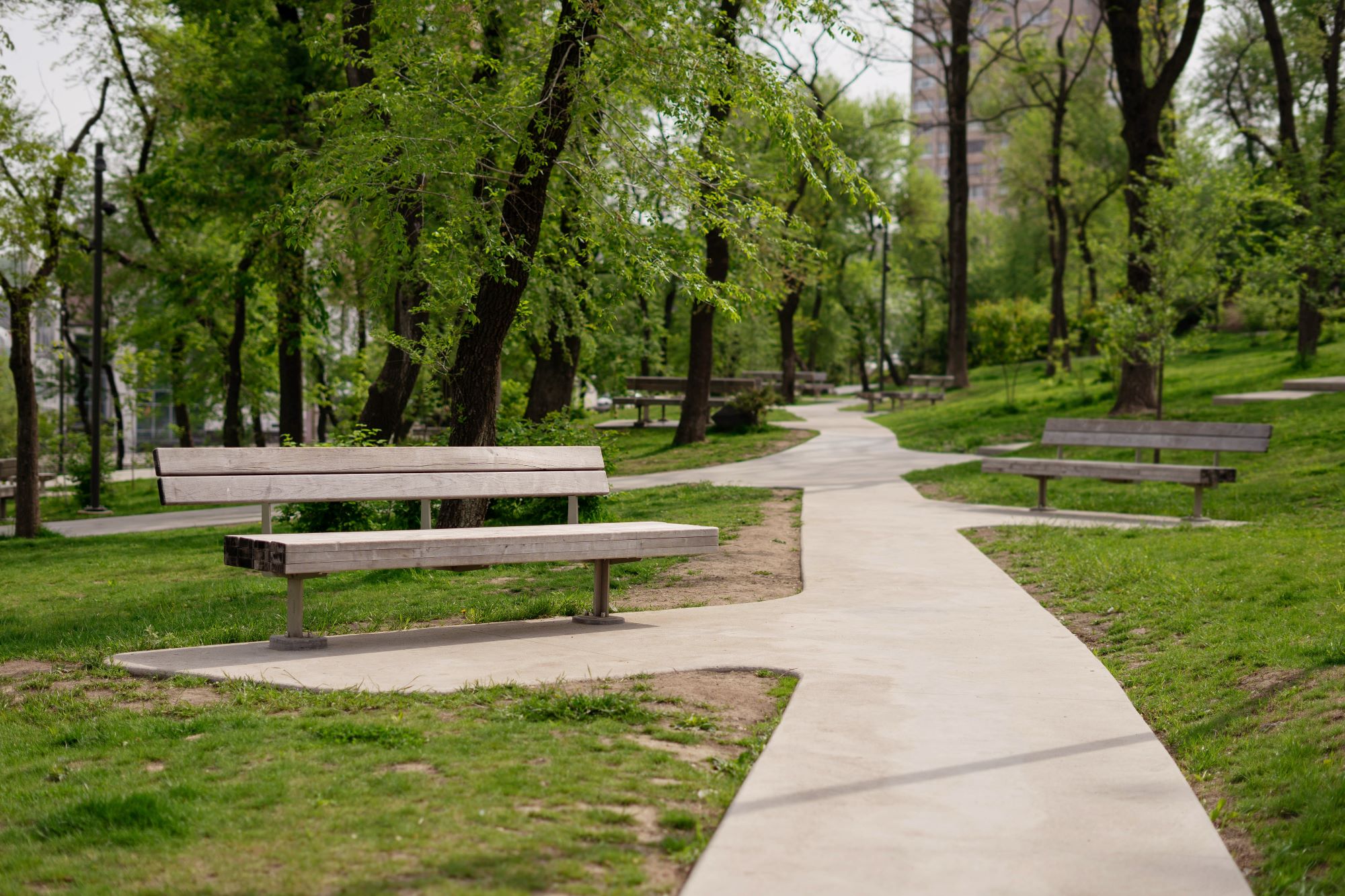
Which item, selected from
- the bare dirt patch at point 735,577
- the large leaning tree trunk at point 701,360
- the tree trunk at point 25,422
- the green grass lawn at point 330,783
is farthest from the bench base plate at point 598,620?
the large leaning tree trunk at point 701,360

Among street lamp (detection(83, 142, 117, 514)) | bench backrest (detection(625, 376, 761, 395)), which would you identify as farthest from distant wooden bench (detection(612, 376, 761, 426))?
street lamp (detection(83, 142, 117, 514))

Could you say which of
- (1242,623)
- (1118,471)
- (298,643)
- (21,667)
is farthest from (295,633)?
(1118,471)

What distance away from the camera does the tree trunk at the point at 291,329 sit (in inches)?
733

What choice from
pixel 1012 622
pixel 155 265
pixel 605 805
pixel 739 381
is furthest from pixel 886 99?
pixel 605 805

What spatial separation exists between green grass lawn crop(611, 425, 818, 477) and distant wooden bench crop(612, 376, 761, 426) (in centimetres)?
124

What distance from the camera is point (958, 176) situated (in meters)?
35.5

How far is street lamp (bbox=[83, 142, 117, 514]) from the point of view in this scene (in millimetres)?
19984

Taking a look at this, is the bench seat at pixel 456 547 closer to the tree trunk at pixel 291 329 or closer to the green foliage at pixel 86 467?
the tree trunk at pixel 291 329

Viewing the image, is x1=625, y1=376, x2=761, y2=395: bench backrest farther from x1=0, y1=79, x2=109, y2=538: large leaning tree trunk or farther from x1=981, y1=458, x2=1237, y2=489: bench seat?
x1=0, y1=79, x2=109, y2=538: large leaning tree trunk

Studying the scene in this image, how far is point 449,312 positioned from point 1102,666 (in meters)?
7.64

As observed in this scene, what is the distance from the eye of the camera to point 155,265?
26.4 m

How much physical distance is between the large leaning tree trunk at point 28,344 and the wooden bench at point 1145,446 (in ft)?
41.0

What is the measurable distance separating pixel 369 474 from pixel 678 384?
21.8m

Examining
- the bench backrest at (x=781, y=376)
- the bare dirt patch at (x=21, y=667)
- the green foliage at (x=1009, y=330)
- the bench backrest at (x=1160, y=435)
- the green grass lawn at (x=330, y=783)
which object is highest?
the green foliage at (x=1009, y=330)
